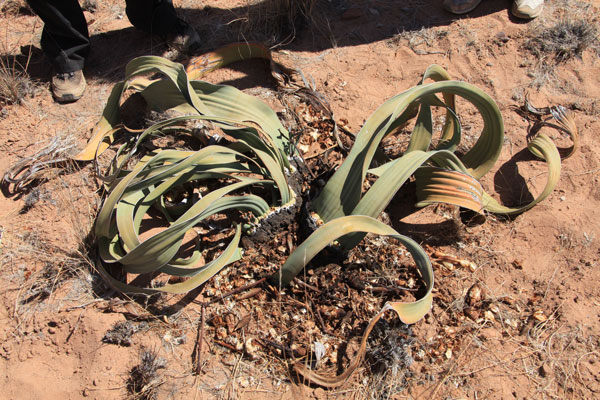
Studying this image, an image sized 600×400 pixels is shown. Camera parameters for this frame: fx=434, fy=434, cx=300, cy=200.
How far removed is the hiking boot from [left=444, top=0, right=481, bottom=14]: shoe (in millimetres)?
2408

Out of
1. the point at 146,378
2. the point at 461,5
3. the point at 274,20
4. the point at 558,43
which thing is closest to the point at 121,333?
the point at 146,378

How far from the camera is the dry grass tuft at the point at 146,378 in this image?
1.64 m

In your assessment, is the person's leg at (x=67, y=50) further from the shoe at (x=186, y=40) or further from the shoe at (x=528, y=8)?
the shoe at (x=528, y=8)

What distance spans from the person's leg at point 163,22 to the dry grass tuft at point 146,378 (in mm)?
1951

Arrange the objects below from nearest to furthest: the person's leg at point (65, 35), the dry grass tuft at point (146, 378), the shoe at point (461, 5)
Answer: the dry grass tuft at point (146, 378) → the person's leg at point (65, 35) → the shoe at point (461, 5)

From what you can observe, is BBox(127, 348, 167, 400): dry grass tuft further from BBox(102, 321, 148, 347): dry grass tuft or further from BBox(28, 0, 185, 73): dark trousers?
BBox(28, 0, 185, 73): dark trousers

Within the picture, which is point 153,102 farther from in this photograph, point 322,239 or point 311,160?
point 322,239

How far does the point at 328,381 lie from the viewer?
5.31ft

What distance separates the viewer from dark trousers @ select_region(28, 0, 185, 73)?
2479mm

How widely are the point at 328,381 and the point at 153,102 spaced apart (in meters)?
1.64

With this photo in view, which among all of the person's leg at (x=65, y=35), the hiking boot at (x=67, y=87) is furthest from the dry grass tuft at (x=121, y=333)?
Result: the person's leg at (x=65, y=35)

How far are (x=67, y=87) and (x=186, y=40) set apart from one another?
774 millimetres

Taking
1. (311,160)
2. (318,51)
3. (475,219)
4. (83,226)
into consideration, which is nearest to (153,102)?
(83,226)

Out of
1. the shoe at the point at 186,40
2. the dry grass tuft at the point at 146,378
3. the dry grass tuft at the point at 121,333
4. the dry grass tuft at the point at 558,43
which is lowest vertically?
the dry grass tuft at the point at 146,378
